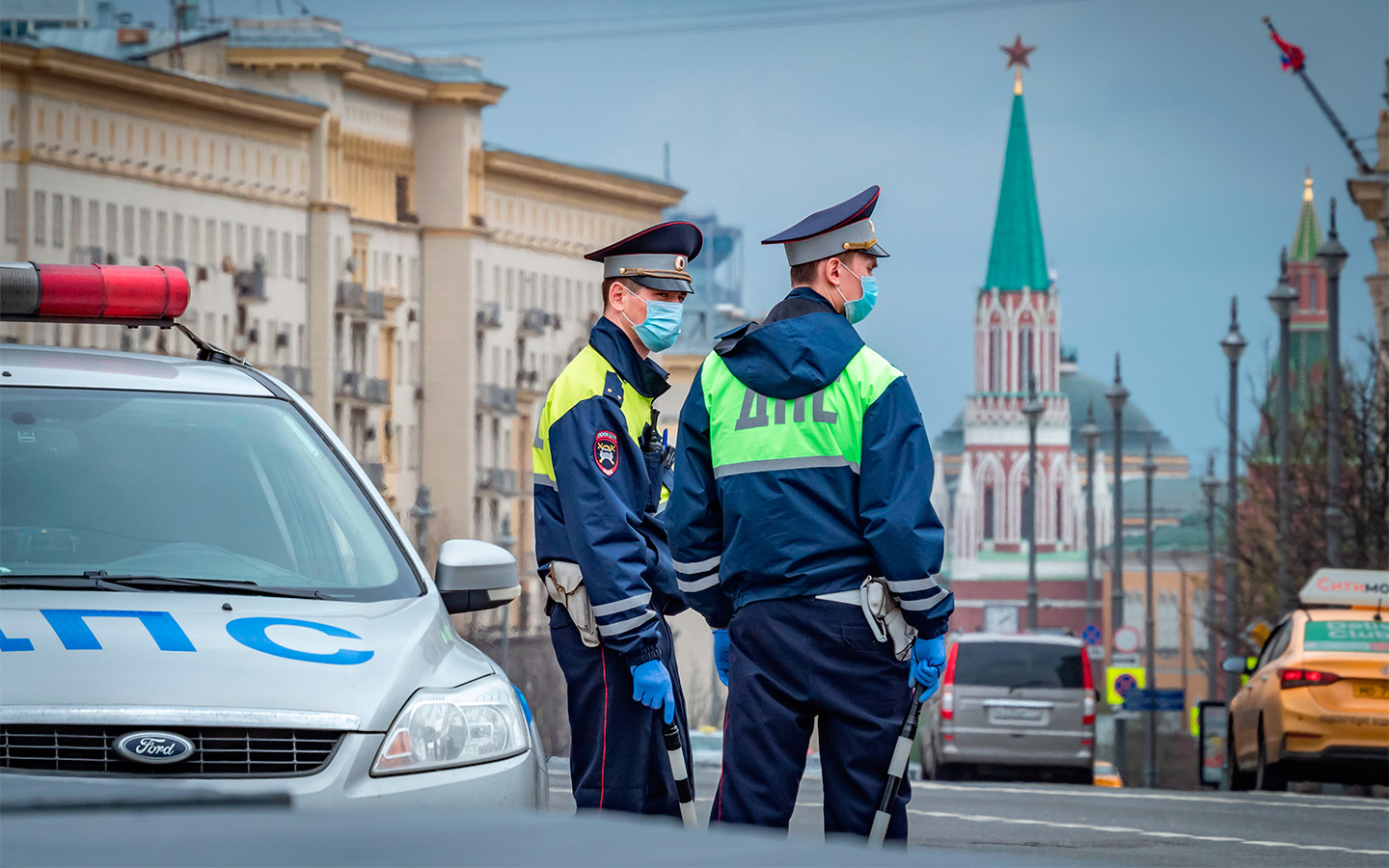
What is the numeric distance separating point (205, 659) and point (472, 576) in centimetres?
113

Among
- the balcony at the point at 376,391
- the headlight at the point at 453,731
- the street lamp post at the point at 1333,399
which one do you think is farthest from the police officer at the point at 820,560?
the balcony at the point at 376,391

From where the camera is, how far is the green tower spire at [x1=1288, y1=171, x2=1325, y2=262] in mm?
178125

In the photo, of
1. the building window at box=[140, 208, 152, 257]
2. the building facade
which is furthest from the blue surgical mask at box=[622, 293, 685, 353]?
the building window at box=[140, 208, 152, 257]

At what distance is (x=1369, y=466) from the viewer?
111 ft

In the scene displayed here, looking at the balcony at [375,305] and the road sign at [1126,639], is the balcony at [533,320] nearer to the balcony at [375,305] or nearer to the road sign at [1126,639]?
the balcony at [375,305]

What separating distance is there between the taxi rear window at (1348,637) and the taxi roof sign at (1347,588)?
1452 millimetres

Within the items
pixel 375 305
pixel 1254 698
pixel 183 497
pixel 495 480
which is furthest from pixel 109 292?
pixel 495 480

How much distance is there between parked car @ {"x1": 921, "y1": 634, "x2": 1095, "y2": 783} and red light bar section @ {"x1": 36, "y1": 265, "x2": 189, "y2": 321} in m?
16.2

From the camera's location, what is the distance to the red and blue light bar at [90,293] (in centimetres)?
769

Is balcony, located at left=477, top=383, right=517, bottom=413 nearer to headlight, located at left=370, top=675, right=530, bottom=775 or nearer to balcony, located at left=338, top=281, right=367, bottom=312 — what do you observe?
balcony, located at left=338, top=281, right=367, bottom=312

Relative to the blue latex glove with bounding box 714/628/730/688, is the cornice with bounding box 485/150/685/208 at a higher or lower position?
higher

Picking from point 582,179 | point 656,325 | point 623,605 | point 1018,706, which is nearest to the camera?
point 623,605

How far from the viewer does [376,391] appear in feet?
298

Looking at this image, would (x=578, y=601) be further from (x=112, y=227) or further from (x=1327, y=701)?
(x=112, y=227)
